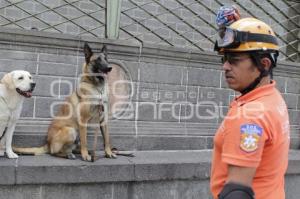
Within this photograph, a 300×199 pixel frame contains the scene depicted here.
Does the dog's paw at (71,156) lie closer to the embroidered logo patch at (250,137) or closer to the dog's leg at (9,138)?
the dog's leg at (9,138)

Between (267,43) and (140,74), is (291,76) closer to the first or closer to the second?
(140,74)

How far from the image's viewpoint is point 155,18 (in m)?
6.36

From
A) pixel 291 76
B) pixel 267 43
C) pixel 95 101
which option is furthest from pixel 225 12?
pixel 291 76

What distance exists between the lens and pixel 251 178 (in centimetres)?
190

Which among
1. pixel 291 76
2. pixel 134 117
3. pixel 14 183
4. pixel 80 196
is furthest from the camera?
pixel 291 76

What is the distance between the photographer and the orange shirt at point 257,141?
6.14ft

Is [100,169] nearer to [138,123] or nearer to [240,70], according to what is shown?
[138,123]

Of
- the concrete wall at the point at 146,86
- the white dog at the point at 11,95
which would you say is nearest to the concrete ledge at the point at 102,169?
the white dog at the point at 11,95

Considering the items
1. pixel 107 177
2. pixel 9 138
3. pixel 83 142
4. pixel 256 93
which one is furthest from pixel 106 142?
pixel 256 93

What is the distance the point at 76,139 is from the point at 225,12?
312 centimetres

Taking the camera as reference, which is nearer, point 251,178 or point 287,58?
point 251,178

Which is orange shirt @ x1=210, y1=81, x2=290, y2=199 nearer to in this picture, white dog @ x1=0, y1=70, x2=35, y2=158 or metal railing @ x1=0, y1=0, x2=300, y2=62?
white dog @ x1=0, y1=70, x2=35, y2=158

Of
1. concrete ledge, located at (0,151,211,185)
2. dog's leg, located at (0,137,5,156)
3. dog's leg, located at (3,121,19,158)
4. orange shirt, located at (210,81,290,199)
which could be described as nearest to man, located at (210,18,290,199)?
orange shirt, located at (210,81,290,199)

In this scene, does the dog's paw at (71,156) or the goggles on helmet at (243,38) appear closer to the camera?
the goggles on helmet at (243,38)
